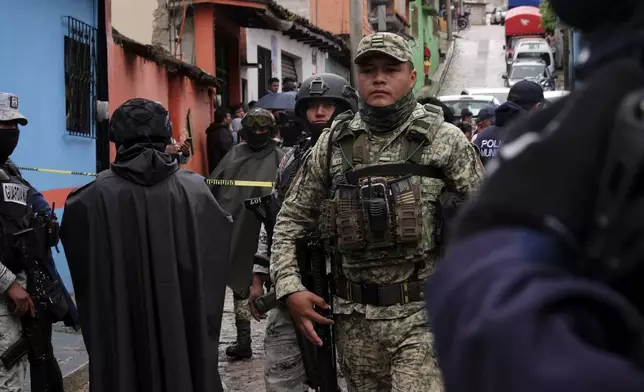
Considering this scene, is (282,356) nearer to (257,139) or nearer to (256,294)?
(256,294)

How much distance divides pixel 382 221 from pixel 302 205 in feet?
1.60

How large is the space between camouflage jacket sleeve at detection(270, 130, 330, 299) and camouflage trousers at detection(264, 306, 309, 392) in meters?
1.25

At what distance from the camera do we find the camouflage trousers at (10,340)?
464 centimetres

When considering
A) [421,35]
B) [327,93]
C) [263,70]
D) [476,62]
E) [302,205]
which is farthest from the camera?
[476,62]

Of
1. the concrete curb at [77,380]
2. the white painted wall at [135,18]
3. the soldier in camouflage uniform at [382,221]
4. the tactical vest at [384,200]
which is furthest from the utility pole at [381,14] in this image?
the tactical vest at [384,200]

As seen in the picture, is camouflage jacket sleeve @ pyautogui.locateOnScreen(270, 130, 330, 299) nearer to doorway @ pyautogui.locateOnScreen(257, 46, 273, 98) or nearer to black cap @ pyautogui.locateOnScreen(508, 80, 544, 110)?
black cap @ pyautogui.locateOnScreen(508, 80, 544, 110)

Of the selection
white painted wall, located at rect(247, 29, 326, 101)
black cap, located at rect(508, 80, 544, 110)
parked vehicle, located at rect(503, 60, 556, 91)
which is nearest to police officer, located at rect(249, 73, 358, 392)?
black cap, located at rect(508, 80, 544, 110)

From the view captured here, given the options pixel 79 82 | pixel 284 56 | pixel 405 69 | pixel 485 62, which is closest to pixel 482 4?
pixel 485 62

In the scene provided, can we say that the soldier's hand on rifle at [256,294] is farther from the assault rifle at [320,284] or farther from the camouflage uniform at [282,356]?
the assault rifle at [320,284]

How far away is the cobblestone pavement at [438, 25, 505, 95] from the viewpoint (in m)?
45.4

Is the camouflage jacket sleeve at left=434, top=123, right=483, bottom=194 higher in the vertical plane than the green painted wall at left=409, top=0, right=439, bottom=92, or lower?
lower

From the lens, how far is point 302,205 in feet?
13.0

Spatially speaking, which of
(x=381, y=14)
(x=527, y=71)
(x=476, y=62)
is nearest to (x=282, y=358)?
(x=381, y=14)

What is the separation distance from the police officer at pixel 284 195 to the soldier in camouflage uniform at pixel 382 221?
119 cm
